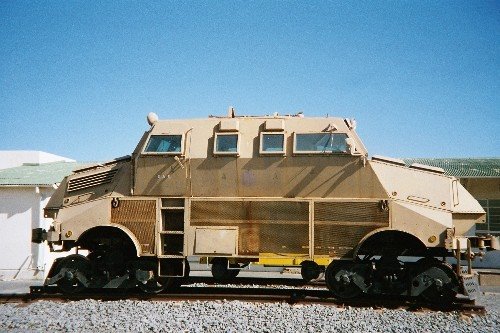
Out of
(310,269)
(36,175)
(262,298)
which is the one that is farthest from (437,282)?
(36,175)

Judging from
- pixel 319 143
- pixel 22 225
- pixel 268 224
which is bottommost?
pixel 22 225

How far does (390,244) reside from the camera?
9.87m

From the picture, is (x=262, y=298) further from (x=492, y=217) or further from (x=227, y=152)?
(x=492, y=217)

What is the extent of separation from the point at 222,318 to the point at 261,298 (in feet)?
6.49

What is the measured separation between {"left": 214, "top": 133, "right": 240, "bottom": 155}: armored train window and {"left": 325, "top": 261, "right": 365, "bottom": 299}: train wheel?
11.6 feet

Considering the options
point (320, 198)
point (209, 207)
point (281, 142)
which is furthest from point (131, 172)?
point (320, 198)

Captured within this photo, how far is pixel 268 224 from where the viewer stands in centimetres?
995

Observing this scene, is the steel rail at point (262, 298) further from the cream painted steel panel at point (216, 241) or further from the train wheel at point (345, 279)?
the cream painted steel panel at point (216, 241)

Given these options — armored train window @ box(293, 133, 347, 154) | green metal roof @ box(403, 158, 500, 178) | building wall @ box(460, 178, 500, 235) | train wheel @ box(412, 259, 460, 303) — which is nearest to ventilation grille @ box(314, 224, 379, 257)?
train wheel @ box(412, 259, 460, 303)

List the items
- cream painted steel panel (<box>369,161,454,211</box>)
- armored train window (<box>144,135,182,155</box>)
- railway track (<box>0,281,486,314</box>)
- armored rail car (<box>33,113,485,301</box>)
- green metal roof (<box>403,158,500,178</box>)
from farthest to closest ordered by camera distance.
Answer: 1. green metal roof (<box>403,158,500,178</box>)
2. armored train window (<box>144,135,182,155</box>)
3. cream painted steel panel (<box>369,161,454,211</box>)
4. armored rail car (<box>33,113,485,301</box>)
5. railway track (<box>0,281,486,314</box>)

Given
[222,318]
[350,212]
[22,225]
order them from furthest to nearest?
[22,225] → [350,212] → [222,318]

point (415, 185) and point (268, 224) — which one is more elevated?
point (415, 185)

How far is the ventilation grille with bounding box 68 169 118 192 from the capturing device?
11.1 m

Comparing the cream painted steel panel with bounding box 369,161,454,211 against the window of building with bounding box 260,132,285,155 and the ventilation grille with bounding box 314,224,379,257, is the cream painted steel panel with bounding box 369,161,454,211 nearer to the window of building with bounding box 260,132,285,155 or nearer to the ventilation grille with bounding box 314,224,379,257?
the ventilation grille with bounding box 314,224,379,257
